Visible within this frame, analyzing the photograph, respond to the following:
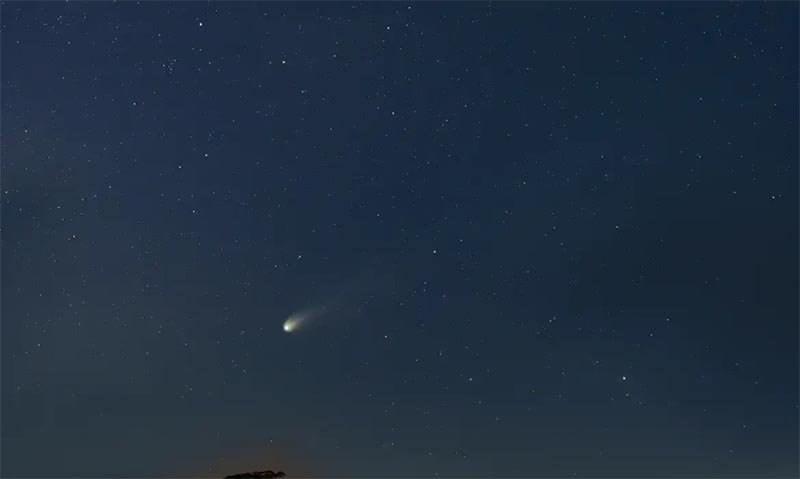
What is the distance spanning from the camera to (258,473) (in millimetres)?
20797
